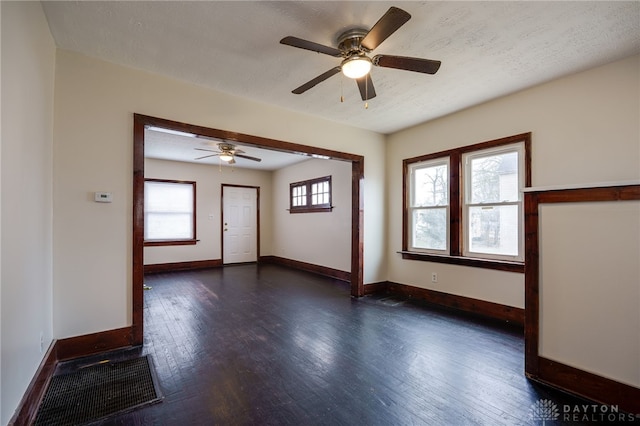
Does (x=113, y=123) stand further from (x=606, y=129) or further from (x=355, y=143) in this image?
(x=606, y=129)

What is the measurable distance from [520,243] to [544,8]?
237 cm

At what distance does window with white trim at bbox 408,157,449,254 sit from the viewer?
4211 mm

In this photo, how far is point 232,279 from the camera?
574cm

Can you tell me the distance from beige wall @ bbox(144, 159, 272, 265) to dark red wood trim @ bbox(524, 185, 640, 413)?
668 centimetres

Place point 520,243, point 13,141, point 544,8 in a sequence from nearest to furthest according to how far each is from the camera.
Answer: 1. point 13,141
2. point 544,8
3. point 520,243

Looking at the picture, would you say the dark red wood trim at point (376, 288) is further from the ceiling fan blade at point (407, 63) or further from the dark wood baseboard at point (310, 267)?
the ceiling fan blade at point (407, 63)

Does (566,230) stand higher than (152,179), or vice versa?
(152,179)

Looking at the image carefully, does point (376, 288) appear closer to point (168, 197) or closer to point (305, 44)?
point (305, 44)

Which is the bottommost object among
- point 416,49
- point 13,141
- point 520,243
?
point 520,243

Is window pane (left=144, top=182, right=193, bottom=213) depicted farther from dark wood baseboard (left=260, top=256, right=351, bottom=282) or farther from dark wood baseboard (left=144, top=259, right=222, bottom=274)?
dark wood baseboard (left=260, top=256, right=351, bottom=282)

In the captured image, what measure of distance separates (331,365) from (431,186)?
3078 mm

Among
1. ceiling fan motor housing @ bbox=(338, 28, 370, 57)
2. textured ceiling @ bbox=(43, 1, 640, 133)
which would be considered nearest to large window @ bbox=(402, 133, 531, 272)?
textured ceiling @ bbox=(43, 1, 640, 133)

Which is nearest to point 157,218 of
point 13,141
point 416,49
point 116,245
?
point 116,245

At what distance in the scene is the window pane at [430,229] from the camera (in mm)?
4238
